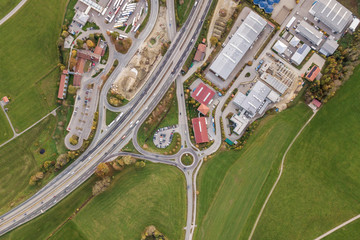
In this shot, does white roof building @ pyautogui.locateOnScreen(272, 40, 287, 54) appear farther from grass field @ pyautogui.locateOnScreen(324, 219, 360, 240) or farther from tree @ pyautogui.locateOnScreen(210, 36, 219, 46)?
grass field @ pyautogui.locateOnScreen(324, 219, 360, 240)

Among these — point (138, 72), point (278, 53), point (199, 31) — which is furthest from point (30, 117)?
point (278, 53)

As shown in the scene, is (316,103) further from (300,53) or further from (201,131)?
(201,131)

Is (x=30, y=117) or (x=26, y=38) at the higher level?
(x=26, y=38)

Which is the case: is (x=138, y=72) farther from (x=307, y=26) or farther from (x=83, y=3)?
(x=307, y=26)

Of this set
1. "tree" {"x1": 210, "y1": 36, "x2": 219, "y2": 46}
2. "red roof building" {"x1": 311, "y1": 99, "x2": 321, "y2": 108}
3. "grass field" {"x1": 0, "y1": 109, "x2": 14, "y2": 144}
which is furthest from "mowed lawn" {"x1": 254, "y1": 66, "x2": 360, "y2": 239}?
"grass field" {"x1": 0, "y1": 109, "x2": 14, "y2": 144}

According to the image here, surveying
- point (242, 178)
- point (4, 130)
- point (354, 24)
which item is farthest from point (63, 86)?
point (354, 24)

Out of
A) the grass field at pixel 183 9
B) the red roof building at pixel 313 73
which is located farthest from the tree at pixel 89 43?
the red roof building at pixel 313 73

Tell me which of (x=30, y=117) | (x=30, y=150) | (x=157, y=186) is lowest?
(x=30, y=150)

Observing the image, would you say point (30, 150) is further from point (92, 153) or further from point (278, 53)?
point (278, 53)
